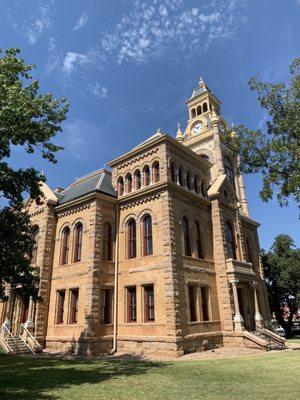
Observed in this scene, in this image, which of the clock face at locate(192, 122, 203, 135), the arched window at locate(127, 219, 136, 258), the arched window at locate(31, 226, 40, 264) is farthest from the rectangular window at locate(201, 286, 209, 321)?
the clock face at locate(192, 122, 203, 135)

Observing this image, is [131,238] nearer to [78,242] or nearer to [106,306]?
[78,242]

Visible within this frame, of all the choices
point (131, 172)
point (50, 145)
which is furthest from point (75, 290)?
point (50, 145)

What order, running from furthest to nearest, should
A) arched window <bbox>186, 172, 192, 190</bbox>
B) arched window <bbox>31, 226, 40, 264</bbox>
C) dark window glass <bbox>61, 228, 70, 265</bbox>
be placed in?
arched window <bbox>31, 226, 40, 264</bbox> < arched window <bbox>186, 172, 192, 190</bbox> < dark window glass <bbox>61, 228, 70, 265</bbox>

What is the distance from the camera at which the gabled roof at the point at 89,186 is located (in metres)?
26.5

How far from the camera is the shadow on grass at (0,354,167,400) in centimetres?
1088

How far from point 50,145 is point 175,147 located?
11.4 m

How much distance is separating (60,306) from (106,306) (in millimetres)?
4046

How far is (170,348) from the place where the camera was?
62.2ft

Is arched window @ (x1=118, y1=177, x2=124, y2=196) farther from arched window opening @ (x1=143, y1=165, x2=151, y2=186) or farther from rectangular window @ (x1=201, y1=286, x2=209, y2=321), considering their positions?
rectangular window @ (x1=201, y1=286, x2=209, y2=321)

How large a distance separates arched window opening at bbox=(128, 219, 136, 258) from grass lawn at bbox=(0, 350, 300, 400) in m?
7.56

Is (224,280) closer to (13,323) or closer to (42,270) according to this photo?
(42,270)

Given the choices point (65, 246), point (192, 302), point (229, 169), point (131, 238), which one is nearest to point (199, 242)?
point (192, 302)

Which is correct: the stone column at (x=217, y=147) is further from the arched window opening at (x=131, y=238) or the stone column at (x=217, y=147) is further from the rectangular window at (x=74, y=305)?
the rectangular window at (x=74, y=305)

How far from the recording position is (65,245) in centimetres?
2631
